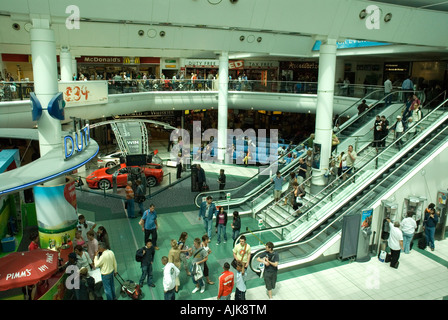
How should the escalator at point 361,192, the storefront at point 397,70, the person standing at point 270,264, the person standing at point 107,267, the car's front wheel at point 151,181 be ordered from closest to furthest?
the person standing at point 107,267
the person standing at point 270,264
the escalator at point 361,192
the car's front wheel at point 151,181
the storefront at point 397,70

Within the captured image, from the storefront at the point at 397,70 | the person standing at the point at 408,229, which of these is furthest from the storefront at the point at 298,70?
Answer: the person standing at the point at 408,229

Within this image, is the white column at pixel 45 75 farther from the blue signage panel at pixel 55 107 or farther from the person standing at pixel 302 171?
the person standing at pixel 302 171

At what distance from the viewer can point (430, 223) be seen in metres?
10.7

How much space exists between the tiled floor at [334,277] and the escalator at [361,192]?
544 millimetres

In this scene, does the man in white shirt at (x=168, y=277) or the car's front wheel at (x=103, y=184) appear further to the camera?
the car's front wheel at (x=103, y=184)

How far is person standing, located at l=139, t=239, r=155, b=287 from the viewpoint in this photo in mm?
8266

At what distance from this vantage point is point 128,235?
11828 millimetres

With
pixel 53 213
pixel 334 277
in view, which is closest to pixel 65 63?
pixel 53 213

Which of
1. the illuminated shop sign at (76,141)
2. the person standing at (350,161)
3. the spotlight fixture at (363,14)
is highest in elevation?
the spotlight fixture at (363,14)

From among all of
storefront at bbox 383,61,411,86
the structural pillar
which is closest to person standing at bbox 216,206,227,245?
the structural pillar

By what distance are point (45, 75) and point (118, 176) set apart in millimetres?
8279

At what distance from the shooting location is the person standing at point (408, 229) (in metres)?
10.2

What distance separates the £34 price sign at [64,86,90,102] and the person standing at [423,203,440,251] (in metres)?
15.7
